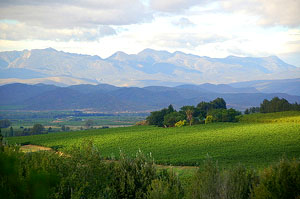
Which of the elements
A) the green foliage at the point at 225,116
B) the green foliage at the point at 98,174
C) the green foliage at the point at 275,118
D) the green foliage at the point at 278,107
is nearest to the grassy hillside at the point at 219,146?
the green foliage at the point at 275,118

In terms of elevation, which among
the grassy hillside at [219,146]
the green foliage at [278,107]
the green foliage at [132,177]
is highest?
the green foliage at [278,107]

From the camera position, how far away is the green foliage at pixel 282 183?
13961mm

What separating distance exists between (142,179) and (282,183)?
753cm

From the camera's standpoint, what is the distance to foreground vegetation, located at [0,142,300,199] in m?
14.2

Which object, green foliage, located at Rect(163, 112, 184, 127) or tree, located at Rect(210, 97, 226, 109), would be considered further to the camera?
tree, located at Rect(210, 97, 226, 109)

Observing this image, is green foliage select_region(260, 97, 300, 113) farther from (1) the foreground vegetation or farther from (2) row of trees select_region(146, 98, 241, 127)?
(1) the foreground vegetation

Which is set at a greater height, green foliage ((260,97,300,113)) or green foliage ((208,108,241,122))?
green foliage ((260,97,300,113))

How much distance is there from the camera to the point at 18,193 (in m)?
7.81

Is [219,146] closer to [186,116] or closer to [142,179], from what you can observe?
[142,179]

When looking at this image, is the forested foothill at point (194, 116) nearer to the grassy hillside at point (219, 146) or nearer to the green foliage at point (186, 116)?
the green foliage at point (186, 116)

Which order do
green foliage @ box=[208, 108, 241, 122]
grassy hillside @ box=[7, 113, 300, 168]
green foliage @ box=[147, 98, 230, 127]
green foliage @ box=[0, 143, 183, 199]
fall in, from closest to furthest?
green foliage @ box=[0, 143, 183, 199], grassy hillside @ box=[7, 113, 300, 168], green foliage @ box=[208, 108, 241, 122], green foliage @ box=[147, 98, 230, 127]

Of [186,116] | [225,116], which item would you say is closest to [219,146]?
[225,116]

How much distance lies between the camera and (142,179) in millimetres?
18797

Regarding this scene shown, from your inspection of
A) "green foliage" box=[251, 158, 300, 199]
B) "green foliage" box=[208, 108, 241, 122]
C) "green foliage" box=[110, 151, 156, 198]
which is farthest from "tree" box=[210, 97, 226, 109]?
"green foliage" box=[251, 158, 300, 199]
